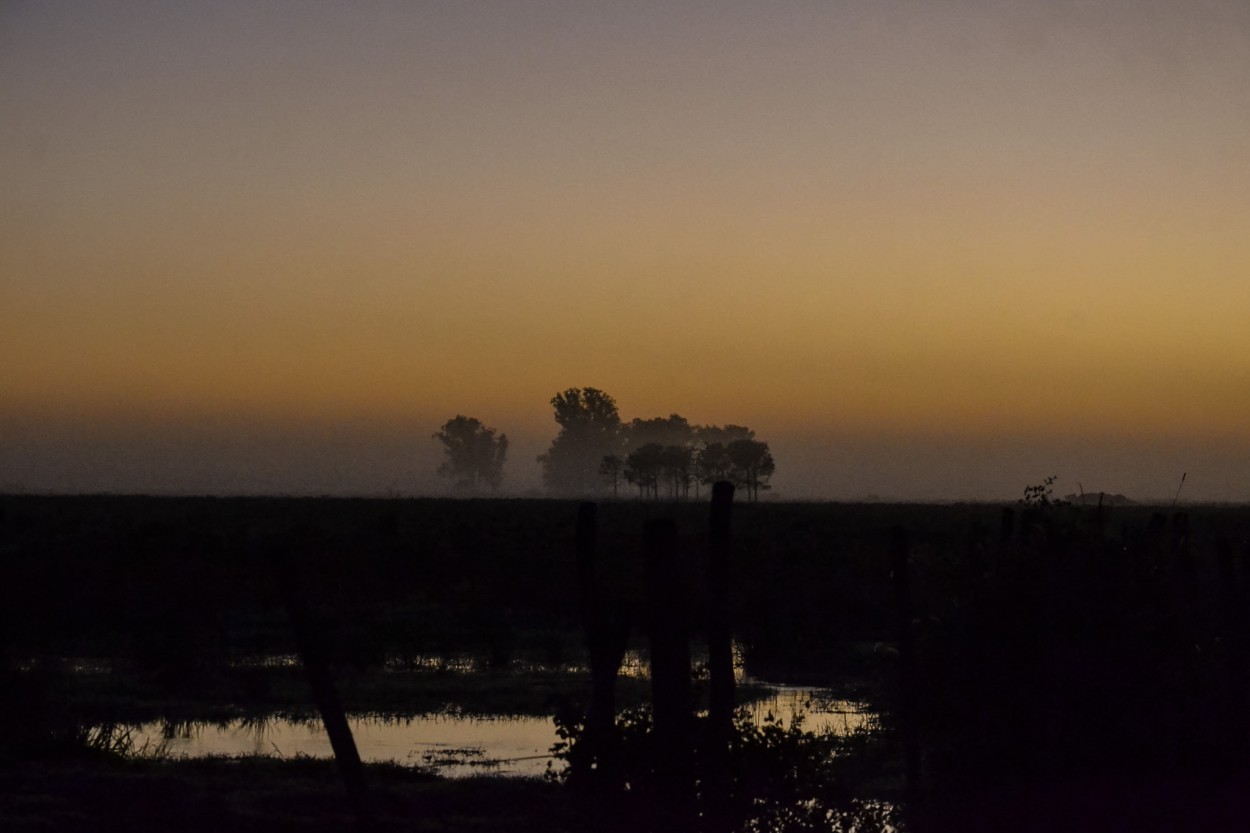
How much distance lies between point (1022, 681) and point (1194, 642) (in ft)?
5.29

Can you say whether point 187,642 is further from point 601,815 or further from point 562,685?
point 601,815

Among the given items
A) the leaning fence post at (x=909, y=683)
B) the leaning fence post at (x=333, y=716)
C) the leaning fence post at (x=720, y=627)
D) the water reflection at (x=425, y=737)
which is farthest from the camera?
the water reflection at (x=425, y=737)

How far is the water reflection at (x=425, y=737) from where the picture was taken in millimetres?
15039

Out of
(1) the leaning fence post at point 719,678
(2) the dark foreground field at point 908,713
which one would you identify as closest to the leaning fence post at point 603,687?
(2) the dark foreground field at point 908,713

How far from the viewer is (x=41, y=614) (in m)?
28.9

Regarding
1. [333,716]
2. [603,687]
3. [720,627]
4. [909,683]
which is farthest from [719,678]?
[333,716]

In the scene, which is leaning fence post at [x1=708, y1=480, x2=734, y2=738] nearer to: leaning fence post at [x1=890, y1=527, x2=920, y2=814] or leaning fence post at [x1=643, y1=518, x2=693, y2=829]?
leaning fence post at [x1=643, y1=518, x2=693, y2=829]

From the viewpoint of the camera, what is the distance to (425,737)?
16.6m

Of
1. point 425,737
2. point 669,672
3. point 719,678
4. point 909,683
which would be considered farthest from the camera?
point 425,737

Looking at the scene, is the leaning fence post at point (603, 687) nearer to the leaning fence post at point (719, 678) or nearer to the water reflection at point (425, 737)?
the leaning fence post at point (719, 678)

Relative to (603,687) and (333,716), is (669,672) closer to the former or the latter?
(603,687)

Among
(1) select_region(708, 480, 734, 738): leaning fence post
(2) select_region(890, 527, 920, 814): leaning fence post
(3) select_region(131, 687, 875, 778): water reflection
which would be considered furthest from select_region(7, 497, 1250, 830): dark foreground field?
(3) select_region(131, 687, 875, 778): water reflection

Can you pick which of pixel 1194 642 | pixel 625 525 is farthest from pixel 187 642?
pixel 625 525

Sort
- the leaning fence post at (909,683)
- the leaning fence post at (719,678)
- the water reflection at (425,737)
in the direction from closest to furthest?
the leaning fence post at (719,678) < the leaning fence post at (909,683) < the water reflection at (425,737)
